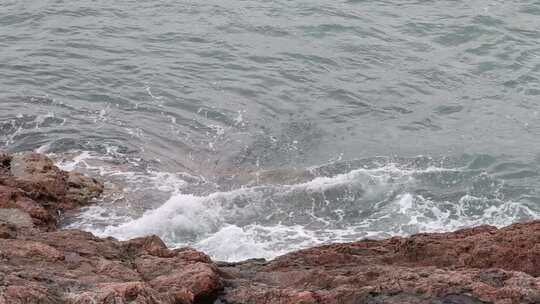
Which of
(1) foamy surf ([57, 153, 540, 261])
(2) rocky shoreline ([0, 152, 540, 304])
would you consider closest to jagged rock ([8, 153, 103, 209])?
(1) foamy surf ([57, 153, 540, 261])

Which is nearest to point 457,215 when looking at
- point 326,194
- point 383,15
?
point 326,194

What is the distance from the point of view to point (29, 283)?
6340 millimetres

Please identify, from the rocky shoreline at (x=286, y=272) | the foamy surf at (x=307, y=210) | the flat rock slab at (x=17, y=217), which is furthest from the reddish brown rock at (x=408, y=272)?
the foamy surf at (x=307, y=210)

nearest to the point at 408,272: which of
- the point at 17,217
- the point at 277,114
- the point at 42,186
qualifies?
the point at 17,217

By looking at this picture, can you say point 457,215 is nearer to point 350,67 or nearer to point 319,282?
point 319,282

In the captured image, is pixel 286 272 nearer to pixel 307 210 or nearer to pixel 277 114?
pixel 307 210

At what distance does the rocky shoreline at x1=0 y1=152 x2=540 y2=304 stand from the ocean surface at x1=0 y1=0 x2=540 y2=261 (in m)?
5.26

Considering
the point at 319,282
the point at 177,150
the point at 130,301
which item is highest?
the point at 130,301

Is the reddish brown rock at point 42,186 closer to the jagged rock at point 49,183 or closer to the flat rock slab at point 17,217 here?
the jagged rock at point 49,183

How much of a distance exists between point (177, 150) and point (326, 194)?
4.76 metres

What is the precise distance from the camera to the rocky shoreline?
6488 millimetres

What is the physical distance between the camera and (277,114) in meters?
22.0

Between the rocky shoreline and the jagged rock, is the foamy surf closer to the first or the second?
the jagged rock

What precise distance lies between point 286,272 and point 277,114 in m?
13.9
